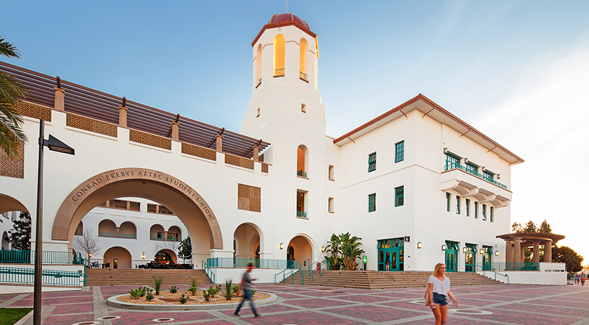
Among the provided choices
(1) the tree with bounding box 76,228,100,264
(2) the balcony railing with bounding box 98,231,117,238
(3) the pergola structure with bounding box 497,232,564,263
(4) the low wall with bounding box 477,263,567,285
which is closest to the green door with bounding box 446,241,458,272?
(4) the low wall with bounding box 477,263,567,285

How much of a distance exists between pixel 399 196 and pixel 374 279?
7840mm

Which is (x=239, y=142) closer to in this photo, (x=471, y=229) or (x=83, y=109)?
(x=83, y=109)

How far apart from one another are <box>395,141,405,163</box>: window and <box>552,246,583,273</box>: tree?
3631 cm

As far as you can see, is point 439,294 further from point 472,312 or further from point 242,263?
point 242,263

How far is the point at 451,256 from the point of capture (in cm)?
2798

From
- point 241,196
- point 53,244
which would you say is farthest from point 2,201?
point 241,196

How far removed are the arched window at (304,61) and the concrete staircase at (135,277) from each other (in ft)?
61.1

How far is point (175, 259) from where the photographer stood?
5131 centimetres

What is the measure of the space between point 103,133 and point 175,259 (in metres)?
34.0

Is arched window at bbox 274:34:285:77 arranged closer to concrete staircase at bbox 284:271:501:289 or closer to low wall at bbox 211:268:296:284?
low wall at bbox 211:268:296:284

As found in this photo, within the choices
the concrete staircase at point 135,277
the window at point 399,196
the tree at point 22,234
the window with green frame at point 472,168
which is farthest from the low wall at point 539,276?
the tree at point 22,234

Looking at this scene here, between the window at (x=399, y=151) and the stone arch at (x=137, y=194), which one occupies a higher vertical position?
the window at (x=399, y=151)

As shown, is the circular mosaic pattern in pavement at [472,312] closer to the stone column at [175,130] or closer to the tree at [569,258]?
the stone column at [175,130]

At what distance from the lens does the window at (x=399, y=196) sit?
26953mm
